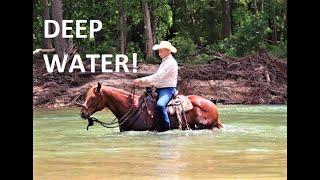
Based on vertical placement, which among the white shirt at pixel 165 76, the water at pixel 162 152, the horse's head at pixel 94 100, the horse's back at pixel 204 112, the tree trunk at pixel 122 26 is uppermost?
the tree trunk at pixel 122 26

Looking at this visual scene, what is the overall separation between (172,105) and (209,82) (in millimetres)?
8632

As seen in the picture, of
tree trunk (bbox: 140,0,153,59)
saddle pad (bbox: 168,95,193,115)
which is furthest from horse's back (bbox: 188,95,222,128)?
tree trunk (bbox: 140,0,153,59)

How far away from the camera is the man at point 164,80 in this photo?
10672 mm

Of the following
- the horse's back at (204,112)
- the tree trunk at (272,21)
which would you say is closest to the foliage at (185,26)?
the tree trunk at (272,21)

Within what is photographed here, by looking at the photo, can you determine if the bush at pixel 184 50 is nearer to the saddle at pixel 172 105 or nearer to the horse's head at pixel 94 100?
the saddle at pixel 172 105

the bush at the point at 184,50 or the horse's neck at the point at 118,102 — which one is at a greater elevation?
the bush at the point at 184,50

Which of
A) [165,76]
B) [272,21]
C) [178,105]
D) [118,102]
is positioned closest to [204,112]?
[178,105]

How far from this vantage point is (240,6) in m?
27.2

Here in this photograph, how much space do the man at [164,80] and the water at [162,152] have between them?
1.20 ft

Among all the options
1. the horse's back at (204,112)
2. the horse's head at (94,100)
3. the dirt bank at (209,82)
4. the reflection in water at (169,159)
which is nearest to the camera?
the reflection in water at (169,159)

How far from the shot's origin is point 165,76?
10.7 metres

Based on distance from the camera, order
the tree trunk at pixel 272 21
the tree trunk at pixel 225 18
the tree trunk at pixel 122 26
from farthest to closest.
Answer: the tree trunk at pixel 225 18, the tree trunk at pixel 272 21, the tree trunk at pixel 122 26

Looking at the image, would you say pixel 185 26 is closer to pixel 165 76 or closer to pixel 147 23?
pixel 147 23

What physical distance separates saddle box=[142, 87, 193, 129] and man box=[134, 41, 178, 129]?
8 cm
